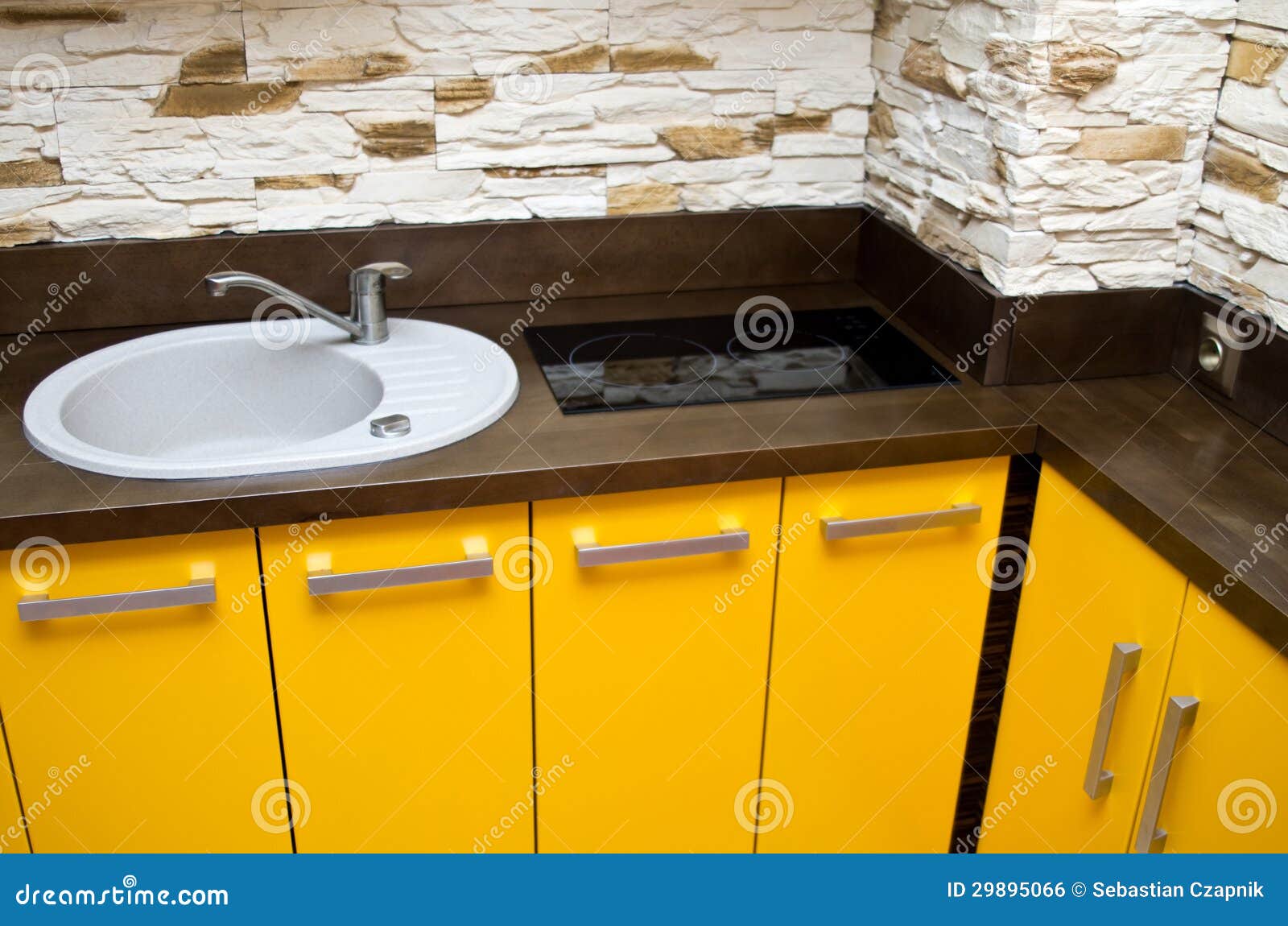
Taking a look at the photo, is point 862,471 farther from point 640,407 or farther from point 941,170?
point 941,170

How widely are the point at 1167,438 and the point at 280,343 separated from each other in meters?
1.21

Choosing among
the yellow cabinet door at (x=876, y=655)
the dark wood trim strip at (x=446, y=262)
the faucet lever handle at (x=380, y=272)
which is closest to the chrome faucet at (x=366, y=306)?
the faucet lever handle at (x=380, y=272)

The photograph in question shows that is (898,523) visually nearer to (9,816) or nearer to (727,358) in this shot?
(727,358)

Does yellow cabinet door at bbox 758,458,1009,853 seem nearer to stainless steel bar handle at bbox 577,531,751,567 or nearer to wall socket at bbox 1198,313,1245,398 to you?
stainless steel bar handle at bbox 577,531,751,567

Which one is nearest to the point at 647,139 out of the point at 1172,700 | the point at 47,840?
the point at 1172,700

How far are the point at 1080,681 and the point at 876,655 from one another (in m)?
0.26

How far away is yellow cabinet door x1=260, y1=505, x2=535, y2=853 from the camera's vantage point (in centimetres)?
144

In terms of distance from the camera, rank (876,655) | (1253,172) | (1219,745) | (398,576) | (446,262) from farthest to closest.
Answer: (446,262) → (876,655) → (1253,172) → (398,576) → (1219,745)

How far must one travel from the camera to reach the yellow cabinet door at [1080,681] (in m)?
1.45

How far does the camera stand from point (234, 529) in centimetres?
139

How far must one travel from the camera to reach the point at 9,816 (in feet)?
4.80

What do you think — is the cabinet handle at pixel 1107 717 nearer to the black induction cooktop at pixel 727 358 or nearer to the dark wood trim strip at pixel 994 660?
the dark wood trim strip at pixel 994 660

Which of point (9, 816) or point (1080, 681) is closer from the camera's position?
point (9, 816)

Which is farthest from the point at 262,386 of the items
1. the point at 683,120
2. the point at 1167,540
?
the point at 1167,540
